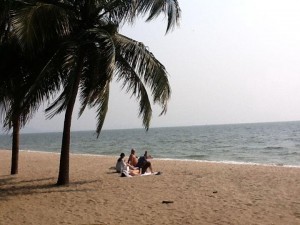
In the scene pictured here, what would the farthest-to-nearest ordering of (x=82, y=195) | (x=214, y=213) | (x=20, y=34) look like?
(x=82, y=195), (x=20, y=34), (x=214, y=213)

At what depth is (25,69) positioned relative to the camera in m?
11.1

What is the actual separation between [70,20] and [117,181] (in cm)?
524

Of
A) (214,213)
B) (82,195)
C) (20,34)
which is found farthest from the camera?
(82,195)

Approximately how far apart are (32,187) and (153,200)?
418cm

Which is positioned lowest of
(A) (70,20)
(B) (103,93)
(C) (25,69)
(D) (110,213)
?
(D) (110,213)

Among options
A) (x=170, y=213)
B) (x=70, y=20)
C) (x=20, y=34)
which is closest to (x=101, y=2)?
(x=70, y=20)

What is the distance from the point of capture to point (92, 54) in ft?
34.8

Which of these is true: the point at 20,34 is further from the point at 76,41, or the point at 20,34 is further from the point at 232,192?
the point at 232,192

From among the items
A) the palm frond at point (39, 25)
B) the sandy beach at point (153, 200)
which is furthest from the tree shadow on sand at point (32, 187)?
the palm frond at point (39, 25)

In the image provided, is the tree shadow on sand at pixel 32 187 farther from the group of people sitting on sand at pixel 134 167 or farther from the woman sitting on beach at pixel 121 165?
the woman sitting on beach at pixel 121 165

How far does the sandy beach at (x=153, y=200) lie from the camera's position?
7.58 metres

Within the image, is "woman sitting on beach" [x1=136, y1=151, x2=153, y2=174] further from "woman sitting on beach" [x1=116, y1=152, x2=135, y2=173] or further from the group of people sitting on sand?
"woman sitting on beach" [x1=116, y1=152, x2=135, y2=173]

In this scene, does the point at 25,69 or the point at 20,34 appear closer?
the point at 20,34

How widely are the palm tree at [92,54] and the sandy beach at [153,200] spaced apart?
1564mm
